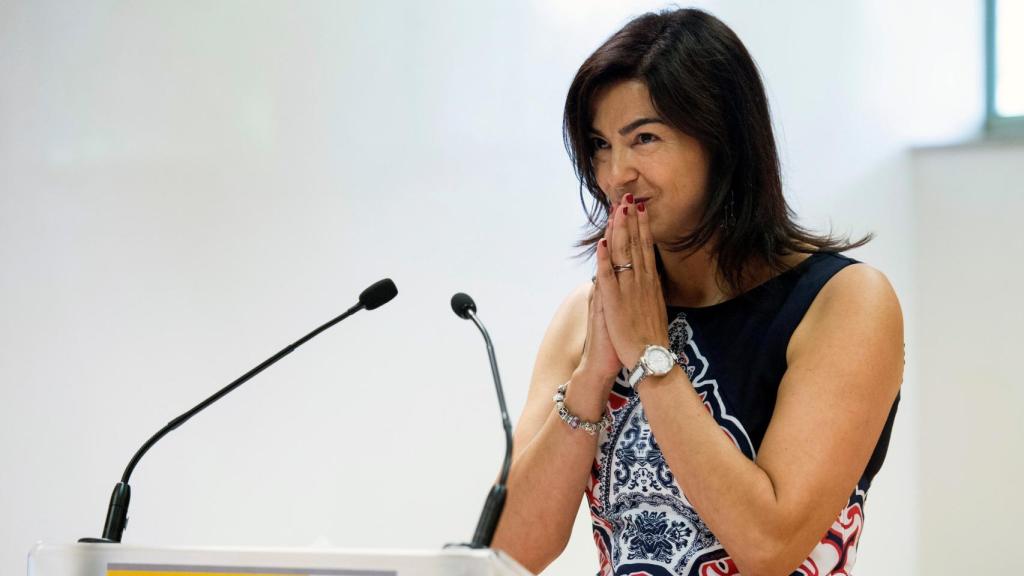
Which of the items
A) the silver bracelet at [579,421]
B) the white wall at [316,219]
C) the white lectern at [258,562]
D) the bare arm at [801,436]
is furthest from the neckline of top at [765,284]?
the white wall at [316,219]

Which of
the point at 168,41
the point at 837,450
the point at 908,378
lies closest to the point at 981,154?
the point at 908,378

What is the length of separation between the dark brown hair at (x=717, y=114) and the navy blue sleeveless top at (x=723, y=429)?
0.06 metres

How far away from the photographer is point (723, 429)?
60.2 inches

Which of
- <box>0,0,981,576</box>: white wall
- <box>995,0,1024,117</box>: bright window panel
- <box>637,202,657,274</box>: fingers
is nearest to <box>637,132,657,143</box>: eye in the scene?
<box>637,202,657,274</box>: fingers

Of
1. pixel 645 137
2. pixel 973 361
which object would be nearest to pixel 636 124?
pixel 645 137

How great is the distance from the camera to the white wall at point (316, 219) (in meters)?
3.05

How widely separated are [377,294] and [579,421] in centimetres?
41

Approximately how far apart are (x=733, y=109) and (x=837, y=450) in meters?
0.51

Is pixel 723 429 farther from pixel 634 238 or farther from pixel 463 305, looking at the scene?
pixel 463 305

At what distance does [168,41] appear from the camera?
324 cm

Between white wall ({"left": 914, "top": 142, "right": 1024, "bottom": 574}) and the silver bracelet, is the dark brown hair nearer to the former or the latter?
the silver bracelet

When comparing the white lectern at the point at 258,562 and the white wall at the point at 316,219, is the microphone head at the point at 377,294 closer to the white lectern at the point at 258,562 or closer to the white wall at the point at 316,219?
the white lectern at the point at 258,562

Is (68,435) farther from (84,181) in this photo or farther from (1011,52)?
(1011,52)

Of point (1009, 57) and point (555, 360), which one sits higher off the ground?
point (1009, 57)
